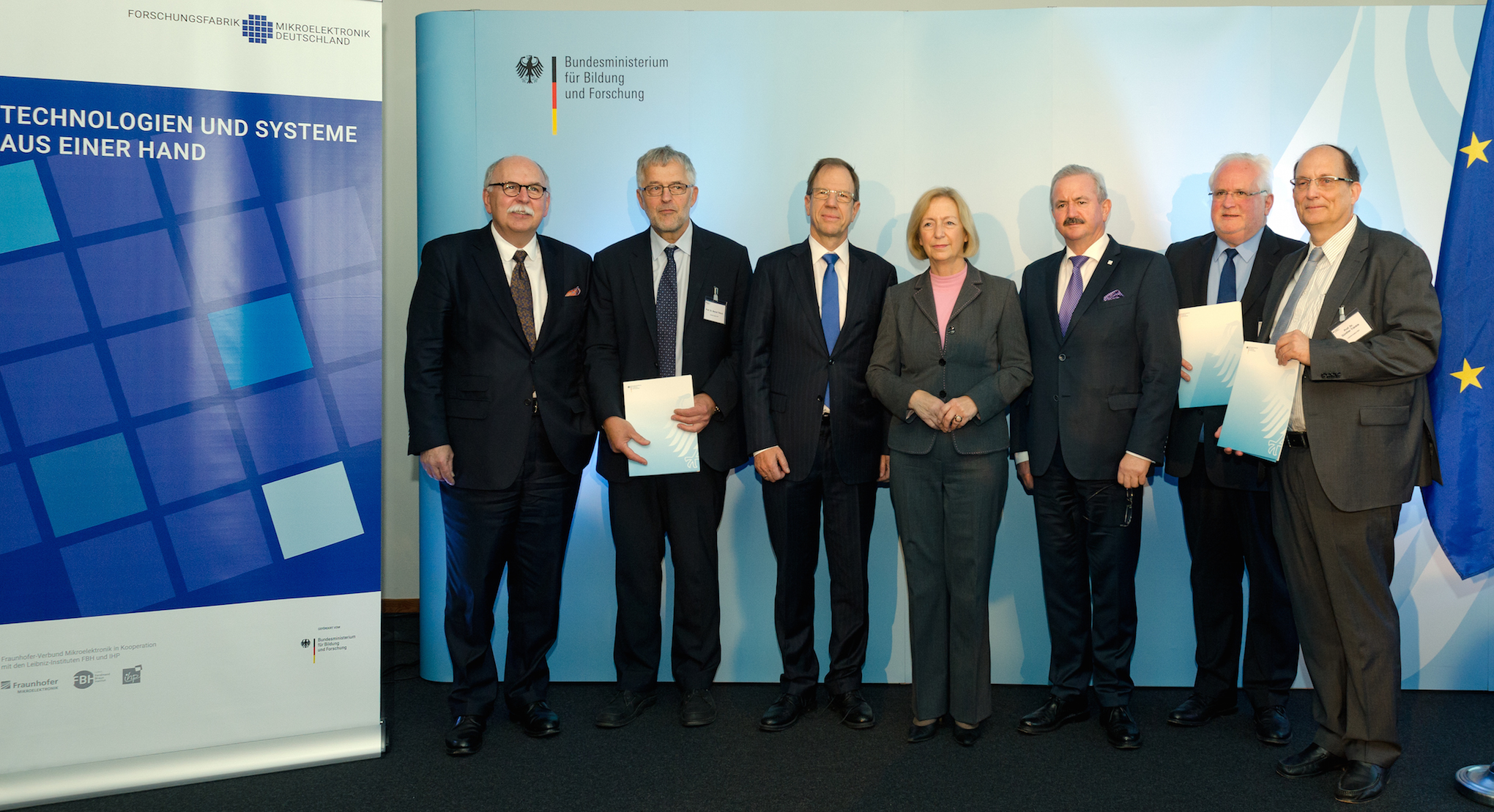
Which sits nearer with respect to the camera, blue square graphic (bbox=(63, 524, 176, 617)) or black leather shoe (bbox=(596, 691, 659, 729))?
blue square graphic (bbox=(63, 524, 176, 617))

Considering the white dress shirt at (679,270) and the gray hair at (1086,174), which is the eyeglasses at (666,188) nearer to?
the white dress shirt at (679,270)

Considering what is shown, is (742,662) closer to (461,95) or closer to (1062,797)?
(1062,797)

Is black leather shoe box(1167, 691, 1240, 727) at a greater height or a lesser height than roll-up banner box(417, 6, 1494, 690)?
lesser

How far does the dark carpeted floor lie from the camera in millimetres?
2693

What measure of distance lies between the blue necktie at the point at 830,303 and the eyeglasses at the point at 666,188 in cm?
60

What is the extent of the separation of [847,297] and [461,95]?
1887 millimetres

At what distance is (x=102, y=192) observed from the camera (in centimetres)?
276

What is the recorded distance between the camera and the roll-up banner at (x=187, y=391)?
272cm

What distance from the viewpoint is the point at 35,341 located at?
2.71 metres

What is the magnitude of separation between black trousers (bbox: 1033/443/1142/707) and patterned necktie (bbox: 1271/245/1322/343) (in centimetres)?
71

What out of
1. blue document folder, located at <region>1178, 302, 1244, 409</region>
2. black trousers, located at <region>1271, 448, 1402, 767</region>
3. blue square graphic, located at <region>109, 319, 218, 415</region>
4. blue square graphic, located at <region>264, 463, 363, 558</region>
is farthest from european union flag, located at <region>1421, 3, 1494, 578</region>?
blue square graphic, located at <region>109, 319, 218, 415</region>

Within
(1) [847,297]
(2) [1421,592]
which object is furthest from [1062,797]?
(2) [1421,592]

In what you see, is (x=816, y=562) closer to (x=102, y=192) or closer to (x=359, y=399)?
(x=359, y=399)

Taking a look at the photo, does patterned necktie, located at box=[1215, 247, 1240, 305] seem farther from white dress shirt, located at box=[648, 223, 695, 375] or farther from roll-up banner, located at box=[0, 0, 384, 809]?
roll-up banner, located at box=[0, 0, 384, 809]
